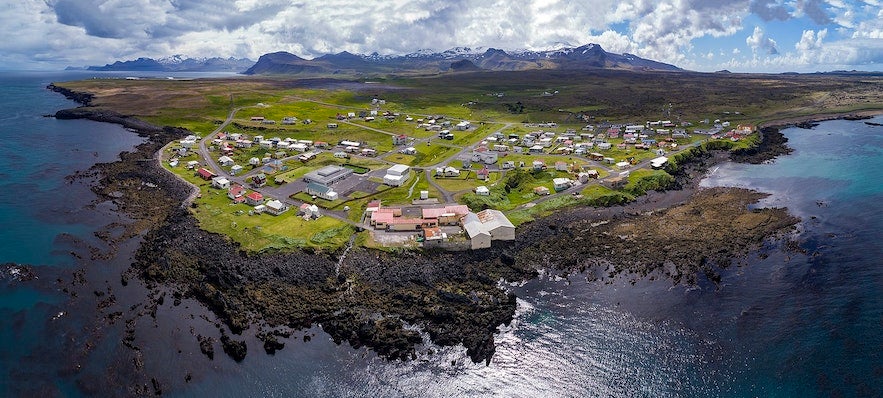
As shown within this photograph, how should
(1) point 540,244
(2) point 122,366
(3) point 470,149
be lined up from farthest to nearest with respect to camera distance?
(3) point 470,149 < (1) point 540,244 < (2) point 122,366

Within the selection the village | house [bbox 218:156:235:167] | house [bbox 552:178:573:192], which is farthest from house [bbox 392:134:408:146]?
house [bbox 552:178:573:192]

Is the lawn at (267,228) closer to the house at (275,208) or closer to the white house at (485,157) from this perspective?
the house at (275,208)

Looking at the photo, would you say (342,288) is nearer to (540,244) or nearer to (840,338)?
(540,244)

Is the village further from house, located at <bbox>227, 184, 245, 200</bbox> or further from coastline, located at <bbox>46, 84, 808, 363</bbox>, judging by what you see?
coastline, located at <bbox>46, 84, 808, 363</bbox>

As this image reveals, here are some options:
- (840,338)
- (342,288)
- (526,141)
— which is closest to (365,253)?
(342,288)

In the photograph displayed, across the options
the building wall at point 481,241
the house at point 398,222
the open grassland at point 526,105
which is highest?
the open grassland at point 526,105

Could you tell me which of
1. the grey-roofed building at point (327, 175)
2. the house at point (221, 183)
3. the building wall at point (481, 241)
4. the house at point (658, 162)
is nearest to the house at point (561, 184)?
the house at point (658, 162)

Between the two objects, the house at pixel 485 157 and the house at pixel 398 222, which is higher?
the house at pixel 485 157
